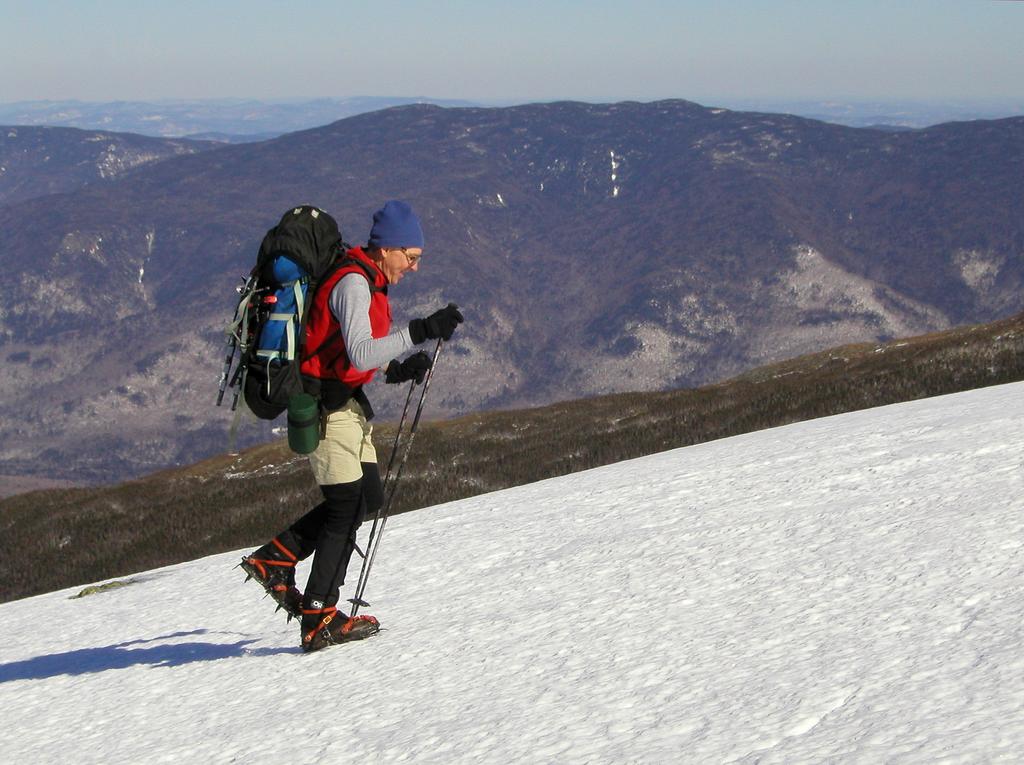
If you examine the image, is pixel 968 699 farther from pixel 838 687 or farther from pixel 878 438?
pixel 878 438

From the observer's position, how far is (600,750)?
6.10 meters

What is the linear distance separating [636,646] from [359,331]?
315 centimetres

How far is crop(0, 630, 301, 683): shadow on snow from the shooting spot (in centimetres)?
1018

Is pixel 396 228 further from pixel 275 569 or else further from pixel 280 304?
pixel 275 569

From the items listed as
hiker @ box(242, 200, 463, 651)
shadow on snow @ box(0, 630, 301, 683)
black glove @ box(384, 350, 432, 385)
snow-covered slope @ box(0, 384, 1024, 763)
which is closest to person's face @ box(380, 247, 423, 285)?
hiker @ box(242, 200, 463, 651)

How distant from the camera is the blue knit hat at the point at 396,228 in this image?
8672mm

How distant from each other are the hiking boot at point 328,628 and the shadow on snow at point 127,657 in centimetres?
39

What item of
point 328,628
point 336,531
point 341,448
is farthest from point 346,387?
point 328,628

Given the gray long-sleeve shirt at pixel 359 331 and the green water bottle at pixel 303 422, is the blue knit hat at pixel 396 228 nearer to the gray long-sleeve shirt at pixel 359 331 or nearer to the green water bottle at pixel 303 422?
the gray long-sleeve shirt at pixel 359 331

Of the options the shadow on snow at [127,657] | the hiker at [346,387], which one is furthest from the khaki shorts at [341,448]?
the shadow on snow at [127,657]

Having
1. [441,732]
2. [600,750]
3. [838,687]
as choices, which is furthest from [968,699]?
[441,732]

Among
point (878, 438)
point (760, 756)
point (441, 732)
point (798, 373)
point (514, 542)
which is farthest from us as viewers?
point (798, 373)

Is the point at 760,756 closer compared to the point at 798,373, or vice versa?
the point at 760,756

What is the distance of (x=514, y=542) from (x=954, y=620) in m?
6.72
